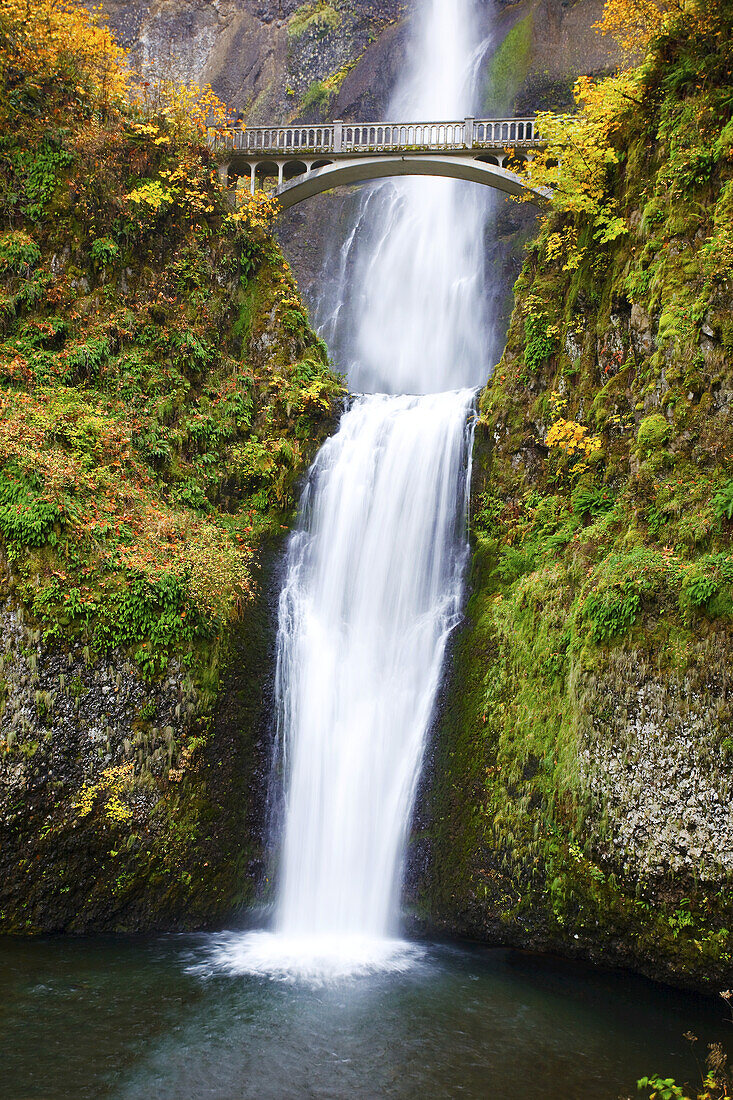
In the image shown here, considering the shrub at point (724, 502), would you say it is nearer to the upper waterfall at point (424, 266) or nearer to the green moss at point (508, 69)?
the upper waterfall at point (424, 266)

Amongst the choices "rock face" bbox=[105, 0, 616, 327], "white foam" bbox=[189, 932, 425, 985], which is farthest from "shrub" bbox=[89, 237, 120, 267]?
"white foam" bbox=[189, 932, 425, 985]

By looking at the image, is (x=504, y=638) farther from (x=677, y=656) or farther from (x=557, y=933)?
(x=557, y=933)

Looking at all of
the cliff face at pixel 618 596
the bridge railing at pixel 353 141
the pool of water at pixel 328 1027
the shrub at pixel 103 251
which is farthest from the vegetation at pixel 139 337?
the cliff face at pixel 618 596

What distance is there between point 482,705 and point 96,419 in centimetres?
728

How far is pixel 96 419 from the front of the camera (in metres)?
11.5

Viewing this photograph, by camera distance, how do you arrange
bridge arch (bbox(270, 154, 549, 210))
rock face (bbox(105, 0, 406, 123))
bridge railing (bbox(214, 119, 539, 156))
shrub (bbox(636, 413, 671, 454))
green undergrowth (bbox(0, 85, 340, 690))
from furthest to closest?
rock face (bbox(105, 0, 406, 123))
bridge railing (bbox(214, 119, 539, 156))
bridge arch (bbox(270, 154, 549, 210))
green undergrowth (bbox(0, 85, 340, 690))
shrub (bbox(636, 413, 671, 454))

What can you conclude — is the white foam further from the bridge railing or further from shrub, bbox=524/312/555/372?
the bridge railing

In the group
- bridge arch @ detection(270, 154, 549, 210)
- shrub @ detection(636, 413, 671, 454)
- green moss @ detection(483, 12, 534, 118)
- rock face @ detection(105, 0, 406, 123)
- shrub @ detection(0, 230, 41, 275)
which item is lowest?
shrub @ detection(636, 413, 671, 454)

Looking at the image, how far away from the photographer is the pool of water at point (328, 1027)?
18.8 feet

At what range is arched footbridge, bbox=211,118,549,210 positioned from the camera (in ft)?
49.8

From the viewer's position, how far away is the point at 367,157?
15789 millimetres

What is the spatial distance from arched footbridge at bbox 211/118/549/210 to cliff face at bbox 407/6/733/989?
438cm

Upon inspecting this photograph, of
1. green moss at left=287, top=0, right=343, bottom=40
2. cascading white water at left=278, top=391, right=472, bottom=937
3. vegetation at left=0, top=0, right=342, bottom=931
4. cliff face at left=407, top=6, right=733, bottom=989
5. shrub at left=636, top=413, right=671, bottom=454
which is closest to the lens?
cliff face at left=407, top=6, right=733, bottom=989

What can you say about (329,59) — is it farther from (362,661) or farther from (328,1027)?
(328,1027)
